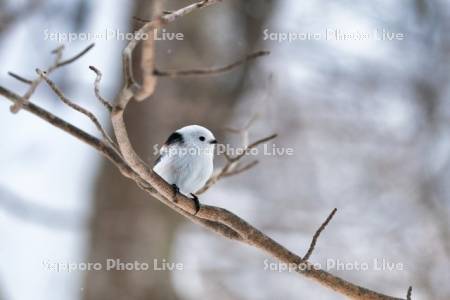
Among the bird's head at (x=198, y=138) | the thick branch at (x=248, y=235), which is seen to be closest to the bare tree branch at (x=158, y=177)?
the thick branch at (x=248, y=235)

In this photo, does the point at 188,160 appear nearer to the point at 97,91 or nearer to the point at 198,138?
the point at 198,138

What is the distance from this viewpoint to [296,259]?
3703 mm

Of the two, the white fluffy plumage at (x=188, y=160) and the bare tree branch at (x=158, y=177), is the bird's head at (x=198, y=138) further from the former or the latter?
the bare tree branch at (x=158, y=177)

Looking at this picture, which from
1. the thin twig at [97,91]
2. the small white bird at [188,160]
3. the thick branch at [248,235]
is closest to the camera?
the thin twig at [97,91]

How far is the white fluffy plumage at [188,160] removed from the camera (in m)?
4.57

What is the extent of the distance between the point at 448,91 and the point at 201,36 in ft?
11.7

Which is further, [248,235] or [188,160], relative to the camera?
[188,160]

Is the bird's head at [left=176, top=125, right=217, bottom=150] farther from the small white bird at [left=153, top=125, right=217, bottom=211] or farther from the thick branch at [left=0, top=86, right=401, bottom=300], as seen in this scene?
the thick branch at [left=0, top=86, right=401, bottom=300]

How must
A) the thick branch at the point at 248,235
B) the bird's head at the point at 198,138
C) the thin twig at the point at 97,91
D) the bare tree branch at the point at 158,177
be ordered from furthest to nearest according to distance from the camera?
the bird's head at the point at 198,138
the thick branch at the point at 248,235
the thin twig at the point at 97,91
the bare tree branch at the point at 158,177

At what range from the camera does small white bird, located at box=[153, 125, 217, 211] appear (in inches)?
180

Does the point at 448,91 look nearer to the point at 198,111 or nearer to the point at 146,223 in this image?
the point at 198,111

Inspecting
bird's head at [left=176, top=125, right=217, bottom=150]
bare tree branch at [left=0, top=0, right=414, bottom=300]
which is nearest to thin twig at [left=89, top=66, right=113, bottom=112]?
bare tree branch at [left=0, top=0, right=414, bottom=300]

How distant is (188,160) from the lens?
4.67m

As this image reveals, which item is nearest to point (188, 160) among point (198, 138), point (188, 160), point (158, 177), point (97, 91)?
point (188, 160)
